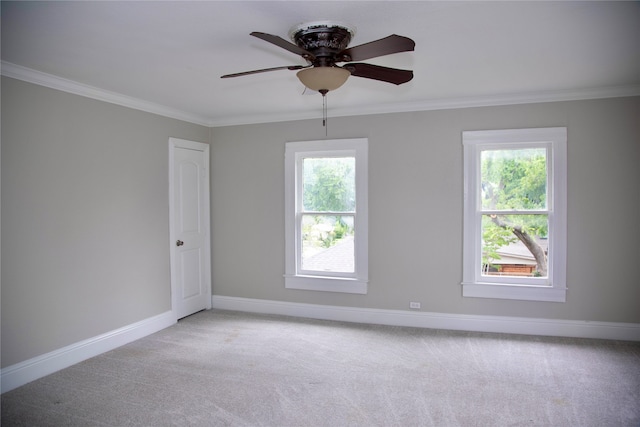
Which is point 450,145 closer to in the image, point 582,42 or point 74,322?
point 582,42

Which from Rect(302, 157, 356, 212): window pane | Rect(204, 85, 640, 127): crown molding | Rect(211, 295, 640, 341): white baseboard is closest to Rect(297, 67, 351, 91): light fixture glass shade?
Rect(204, 85, 640, 127): crown molding

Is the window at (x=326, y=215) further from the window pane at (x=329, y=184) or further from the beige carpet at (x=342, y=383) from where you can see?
the beige carpet at (x=342, y=383)

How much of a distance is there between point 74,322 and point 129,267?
2.38 ft

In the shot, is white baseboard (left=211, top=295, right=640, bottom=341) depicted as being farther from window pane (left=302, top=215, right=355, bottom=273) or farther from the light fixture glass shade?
the light fixture glass shade

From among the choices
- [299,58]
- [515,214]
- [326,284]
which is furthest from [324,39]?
[326,284]

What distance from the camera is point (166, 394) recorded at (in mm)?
3029

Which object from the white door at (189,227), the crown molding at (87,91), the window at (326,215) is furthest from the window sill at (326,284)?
the crown molding at (87,91)

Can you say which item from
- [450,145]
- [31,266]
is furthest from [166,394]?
[450,145]

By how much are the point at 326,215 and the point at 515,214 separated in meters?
2.07

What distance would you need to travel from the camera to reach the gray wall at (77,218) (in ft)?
10.2

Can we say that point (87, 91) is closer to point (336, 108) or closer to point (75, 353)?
point (75, 353)

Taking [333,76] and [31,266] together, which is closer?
[333,76]

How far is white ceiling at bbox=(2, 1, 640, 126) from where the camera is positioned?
2240 millimetres

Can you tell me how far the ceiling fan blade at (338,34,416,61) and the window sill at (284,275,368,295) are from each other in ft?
9.62
